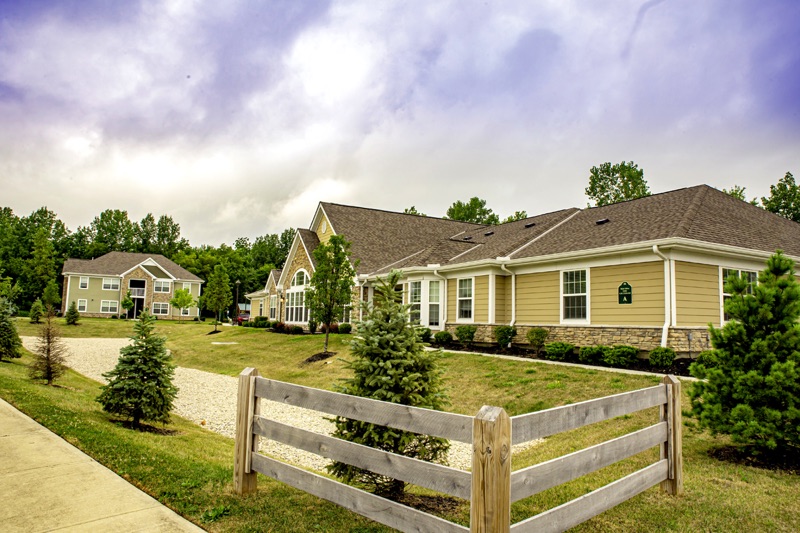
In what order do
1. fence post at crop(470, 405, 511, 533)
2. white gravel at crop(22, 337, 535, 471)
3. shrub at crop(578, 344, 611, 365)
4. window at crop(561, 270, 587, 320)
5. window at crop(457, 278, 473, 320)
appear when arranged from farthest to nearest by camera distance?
window at crop(457, 278, 473, 320) → window at crop(561, 270, 587, 320) → shrub at crop(578, 344, 611, 365) → white gravel at crop(22, 337, 535, 471) → fence post at crop(470, 405, 511, 533)

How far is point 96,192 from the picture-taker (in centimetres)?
2159

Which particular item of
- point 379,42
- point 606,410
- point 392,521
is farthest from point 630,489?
point 379,42

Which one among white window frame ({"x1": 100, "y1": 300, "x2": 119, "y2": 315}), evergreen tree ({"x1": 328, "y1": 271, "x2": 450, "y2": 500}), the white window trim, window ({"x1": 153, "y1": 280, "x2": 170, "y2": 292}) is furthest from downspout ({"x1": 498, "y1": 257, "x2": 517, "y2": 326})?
white window frame ({"x1": 100, "y1": 300, "x2": 119, "y2": 315})

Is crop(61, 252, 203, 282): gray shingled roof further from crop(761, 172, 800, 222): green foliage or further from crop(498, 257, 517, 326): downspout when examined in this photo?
crop(761, 172, 800, 222): green foliage

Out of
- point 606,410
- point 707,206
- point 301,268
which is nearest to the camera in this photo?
point 606,410

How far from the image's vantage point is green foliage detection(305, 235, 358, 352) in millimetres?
20516

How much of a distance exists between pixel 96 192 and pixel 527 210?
43735 millimetres

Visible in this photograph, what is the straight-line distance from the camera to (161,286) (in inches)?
2234

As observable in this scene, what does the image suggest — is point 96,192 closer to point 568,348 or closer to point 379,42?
point 379,42

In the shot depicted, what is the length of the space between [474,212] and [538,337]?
40.0m

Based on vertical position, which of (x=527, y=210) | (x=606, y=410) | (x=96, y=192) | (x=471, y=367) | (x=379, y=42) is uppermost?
(x=527, y=210)

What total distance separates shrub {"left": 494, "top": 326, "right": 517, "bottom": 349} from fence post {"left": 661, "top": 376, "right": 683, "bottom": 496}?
1271 centimetres

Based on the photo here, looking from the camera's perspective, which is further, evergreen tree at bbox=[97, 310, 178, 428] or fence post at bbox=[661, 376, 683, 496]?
evergreen tree at bbox=[97, 310, 178, 428]

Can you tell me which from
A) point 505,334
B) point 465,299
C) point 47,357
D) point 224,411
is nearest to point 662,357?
point 505,334
